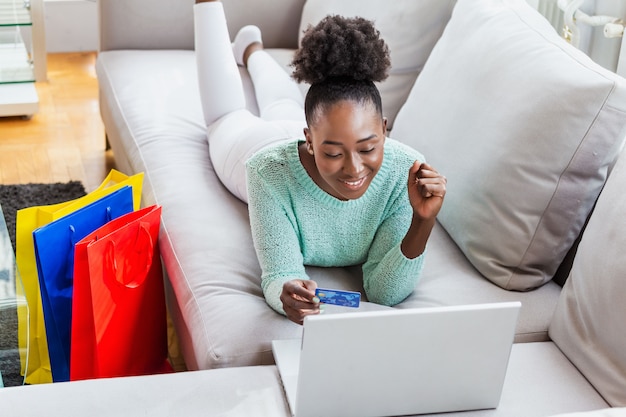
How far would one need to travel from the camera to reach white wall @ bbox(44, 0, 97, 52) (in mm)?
3637

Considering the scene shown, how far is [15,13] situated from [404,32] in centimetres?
122

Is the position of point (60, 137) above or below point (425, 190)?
below

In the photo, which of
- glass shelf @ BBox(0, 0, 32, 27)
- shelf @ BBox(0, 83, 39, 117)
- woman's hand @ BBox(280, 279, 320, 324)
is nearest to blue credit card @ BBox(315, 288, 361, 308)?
woman's hand @ BBox(280, 279, 320, 324)

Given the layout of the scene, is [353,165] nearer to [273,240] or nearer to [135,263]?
[273,240]

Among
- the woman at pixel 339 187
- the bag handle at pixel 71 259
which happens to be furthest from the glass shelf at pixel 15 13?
the bag handle at pixel 71 259

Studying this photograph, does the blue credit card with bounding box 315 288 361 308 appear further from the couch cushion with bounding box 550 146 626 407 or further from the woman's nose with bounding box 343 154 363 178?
the couch cushion with bounding box 550 146 626 407

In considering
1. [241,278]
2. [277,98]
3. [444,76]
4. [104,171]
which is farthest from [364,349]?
[104,171]

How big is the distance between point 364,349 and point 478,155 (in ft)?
1.96

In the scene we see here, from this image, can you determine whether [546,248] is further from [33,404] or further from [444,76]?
[33,404]

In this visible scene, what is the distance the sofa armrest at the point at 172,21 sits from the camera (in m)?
2.56

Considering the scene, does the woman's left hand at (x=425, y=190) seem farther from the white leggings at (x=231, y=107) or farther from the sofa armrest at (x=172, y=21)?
the sofa armrest at (x=172, y=21)

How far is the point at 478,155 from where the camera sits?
1644 millimetres

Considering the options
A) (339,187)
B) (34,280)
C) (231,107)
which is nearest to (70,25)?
(231,107)

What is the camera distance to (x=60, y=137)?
2998 millimetres
